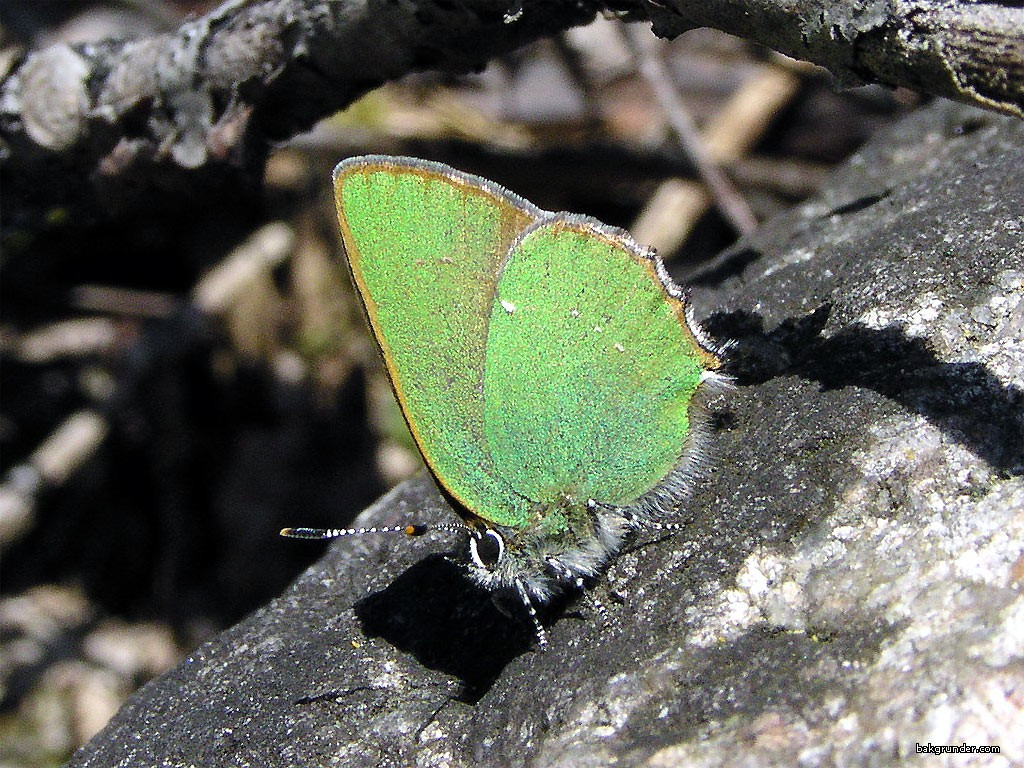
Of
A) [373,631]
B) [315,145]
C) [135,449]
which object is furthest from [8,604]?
[373,631]

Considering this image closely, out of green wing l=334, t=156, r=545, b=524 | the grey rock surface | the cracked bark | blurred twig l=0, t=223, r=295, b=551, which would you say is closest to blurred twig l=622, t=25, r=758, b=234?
blurred twig l=0, t=223, r=295, b=551

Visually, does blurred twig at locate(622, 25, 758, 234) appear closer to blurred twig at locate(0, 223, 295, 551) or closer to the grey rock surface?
blurred twig at locate(0, 223, 295, 551)

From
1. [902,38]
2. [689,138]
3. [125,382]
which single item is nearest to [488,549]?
[902,38]

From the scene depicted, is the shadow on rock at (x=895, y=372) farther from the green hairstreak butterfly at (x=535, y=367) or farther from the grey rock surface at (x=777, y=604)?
the green hairstreak butterfly at (x=535, y=367)

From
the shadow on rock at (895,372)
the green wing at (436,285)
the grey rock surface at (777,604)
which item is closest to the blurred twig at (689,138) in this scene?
the grey rock surface at (777,604)

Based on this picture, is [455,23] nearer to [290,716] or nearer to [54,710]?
[290,716]

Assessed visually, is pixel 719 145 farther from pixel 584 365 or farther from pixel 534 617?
pixel 534 617

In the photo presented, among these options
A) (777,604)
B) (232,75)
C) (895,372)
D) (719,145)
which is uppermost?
(232,75)
